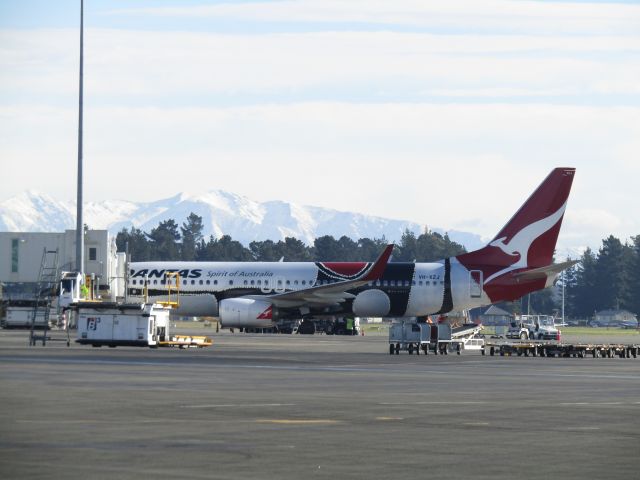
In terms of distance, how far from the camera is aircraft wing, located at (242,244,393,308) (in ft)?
271

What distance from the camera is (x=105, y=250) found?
73188 millimetres

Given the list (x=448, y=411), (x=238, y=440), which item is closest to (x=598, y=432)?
(x=448, y=411)

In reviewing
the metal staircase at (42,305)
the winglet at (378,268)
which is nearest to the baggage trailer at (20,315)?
the metal staircase at (42,305)

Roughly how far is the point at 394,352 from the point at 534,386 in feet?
78.0

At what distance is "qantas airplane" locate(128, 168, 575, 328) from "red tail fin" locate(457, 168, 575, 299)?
6cm

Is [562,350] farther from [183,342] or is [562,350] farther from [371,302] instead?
[371,302]

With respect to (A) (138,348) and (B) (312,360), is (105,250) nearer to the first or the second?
(A) (138,348)

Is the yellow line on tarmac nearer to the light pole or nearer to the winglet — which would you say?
the light pole

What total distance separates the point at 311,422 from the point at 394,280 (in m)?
63.5

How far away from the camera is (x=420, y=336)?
5966 cm

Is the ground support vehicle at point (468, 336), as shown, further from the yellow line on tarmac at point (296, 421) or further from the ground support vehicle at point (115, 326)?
the yellow line on tarmac at point (296, 421)

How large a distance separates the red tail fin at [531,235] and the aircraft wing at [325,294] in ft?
22.4

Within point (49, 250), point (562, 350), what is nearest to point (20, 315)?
point (49, 250)

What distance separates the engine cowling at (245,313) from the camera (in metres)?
78.6
